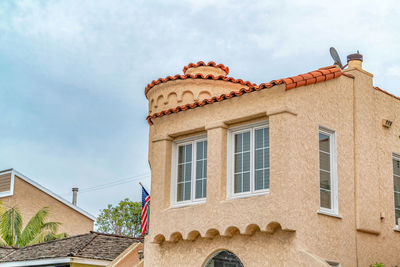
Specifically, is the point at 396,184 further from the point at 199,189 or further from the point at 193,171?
the point at 193,171

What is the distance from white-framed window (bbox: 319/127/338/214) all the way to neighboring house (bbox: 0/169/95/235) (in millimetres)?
26555

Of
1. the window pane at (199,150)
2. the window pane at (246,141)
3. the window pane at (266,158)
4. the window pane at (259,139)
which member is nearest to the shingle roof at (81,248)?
the window pane at (199,150)

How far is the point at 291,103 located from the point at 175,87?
543 cm

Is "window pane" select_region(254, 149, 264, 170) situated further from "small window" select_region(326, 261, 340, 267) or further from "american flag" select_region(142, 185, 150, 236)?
"american flag" select_region(142, 185, 150, 236)

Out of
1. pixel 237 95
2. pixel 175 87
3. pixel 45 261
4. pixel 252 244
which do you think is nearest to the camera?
pixel 252 244

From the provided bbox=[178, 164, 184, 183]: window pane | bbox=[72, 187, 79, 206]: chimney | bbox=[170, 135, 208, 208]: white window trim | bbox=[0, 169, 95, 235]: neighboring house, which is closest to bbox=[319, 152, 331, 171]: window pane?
bbox=[170, 135, 208, 208]: white window trim

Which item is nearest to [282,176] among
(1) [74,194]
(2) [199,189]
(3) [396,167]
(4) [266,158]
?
(4) [266,158]

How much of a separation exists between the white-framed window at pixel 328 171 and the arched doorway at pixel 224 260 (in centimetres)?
219

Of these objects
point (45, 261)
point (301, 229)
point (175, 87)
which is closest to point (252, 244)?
point (301, 229)

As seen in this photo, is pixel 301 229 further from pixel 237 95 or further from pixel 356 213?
pixel 237 95

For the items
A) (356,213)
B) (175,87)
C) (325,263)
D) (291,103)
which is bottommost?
(325,263)

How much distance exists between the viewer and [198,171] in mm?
15375

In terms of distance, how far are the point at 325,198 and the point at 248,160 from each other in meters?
1.88

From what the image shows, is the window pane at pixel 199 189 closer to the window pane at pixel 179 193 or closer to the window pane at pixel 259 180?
the window pane at pixel 179 193
